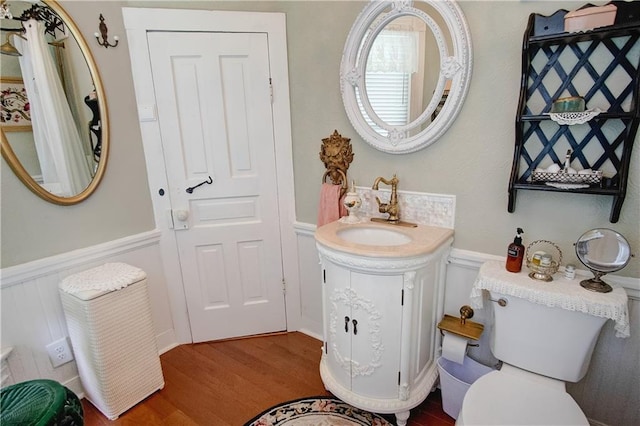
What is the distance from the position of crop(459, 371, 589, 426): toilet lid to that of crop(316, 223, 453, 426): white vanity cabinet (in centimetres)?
35

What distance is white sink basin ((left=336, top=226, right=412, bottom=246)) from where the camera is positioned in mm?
1711

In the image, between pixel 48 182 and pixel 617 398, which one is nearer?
pixel 617 398

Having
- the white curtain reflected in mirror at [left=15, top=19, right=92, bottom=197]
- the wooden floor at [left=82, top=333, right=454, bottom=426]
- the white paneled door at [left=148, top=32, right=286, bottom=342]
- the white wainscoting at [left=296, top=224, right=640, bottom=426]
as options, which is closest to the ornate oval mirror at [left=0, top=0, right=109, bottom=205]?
the white curtain reflected in mirror at [left=15, top=19, right=92, bottom=197]

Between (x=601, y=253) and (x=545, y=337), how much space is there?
14.6 inches

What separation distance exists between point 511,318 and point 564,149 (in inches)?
27.6

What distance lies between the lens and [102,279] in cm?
167

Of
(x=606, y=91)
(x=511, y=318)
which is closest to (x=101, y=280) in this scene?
(x=511, y=318)

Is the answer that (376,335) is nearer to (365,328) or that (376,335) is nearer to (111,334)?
(365,328)

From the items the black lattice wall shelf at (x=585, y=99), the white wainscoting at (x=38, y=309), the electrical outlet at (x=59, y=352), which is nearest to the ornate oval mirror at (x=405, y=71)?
the black lattice wall shelf at (x=585, y=99)

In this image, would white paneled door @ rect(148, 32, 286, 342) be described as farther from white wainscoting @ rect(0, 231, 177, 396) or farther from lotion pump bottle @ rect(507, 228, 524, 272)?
lotion pump bottle @ rect(507, 228, 524, 272)

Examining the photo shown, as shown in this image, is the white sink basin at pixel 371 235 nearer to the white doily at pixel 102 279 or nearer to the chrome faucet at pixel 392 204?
the chrome faucet at pixel 392 204

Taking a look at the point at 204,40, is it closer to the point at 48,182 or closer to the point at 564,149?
the point at 48,182

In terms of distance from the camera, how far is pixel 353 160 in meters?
1.93

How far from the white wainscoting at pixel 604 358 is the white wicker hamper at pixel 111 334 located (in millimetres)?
1590
